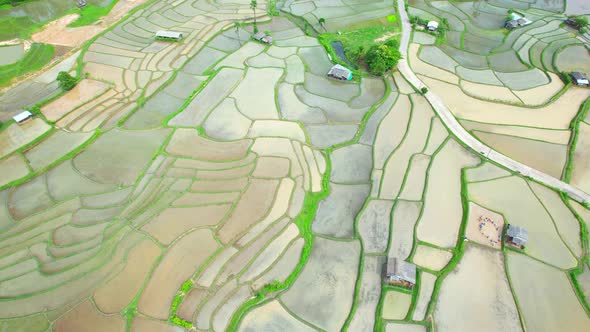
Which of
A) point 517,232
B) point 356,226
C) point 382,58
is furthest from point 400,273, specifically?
point 382,58

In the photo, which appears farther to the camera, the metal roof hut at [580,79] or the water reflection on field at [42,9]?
the water reflection on field at [42,9]

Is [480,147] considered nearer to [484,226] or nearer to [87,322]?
[484,226]

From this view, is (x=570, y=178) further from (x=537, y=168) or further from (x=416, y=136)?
(x=416, y=136)

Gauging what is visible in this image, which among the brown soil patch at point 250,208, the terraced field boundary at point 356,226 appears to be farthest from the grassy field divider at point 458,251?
the brown soil patch at point 250,208

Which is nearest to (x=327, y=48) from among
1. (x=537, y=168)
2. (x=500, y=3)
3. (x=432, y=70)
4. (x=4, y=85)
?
(x=432, y=70)

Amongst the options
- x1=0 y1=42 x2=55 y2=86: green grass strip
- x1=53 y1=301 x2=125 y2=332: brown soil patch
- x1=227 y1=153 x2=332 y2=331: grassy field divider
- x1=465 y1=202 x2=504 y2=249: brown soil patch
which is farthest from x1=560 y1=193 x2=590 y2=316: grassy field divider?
x1=0 y1=42 x2=55 y2=86: green grass strip

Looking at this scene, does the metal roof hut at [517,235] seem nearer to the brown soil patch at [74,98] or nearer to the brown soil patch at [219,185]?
the brown soil patch at [219,185]
